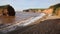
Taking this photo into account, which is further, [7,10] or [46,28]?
[7,10]

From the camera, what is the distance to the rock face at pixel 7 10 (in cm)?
289

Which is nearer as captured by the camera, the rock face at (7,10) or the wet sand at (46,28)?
the wet sand at (46,28)

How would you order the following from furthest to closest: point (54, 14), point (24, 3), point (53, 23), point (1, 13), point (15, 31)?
point (1, 13) < point (24, 3) < point (54, 14) < point (53, 23) < point (15, 31)

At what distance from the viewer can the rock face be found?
289cm

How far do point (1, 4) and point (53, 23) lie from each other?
884 millimetres

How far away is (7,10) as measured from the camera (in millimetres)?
3029

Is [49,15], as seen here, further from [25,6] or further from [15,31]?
[15,31]

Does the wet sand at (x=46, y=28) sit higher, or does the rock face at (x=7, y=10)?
the rock face at (x=7, y=10)

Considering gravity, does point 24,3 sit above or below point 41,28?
above

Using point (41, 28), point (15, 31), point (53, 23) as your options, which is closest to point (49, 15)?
point (53, 23)

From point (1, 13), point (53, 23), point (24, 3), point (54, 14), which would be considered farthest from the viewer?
point (1, 13)

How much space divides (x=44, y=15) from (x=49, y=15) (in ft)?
0.30

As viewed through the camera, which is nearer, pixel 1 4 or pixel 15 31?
pixel 15 31

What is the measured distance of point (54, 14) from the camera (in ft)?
8.67
